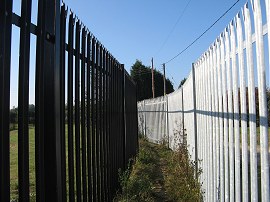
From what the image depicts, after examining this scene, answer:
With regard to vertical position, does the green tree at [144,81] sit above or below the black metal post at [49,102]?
above

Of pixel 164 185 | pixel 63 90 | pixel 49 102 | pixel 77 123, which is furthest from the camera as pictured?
pixel 164 185

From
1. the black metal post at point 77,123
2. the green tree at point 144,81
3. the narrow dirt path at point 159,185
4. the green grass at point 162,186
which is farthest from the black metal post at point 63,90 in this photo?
the green tree at point 144,81

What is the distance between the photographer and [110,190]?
18.4 feet

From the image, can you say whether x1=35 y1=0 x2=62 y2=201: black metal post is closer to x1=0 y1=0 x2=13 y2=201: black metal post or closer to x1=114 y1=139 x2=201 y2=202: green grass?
x1=0 y1=0 x2=13 y2=201: black metal post

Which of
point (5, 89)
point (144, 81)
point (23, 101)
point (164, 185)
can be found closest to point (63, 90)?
point (23, 101)

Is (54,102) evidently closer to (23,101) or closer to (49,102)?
(49,102)

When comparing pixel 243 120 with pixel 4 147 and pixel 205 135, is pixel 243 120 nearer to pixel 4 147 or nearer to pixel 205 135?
pixel 4 147

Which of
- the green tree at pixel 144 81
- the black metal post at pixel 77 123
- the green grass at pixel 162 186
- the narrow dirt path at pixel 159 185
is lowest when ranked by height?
the narrow dirt path at pixel 159 185

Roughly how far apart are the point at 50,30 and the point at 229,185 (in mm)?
2170

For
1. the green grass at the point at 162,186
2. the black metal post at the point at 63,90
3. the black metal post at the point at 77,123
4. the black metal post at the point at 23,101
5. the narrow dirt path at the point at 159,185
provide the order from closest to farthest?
the black metal post at the point at 23,101 → the black metal post at the point at 63,90 → the black metal post at the point at 77,123 → the green grass at the point at 162,186 → the narrow dirt path at the point at 159,185

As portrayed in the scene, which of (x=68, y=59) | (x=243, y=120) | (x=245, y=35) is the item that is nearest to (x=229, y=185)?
(x=243, y=120)

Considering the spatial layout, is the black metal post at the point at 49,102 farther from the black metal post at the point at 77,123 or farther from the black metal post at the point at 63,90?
the black metal post at the point at 77,123

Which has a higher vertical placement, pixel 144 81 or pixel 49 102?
pixel 144 81

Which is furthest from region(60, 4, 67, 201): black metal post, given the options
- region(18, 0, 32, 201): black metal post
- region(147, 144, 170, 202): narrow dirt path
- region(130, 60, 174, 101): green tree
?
region(130, 60, 174, 101): green tree
